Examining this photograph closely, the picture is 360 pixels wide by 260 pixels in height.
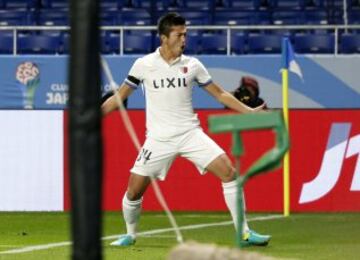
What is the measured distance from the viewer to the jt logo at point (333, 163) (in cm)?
1958

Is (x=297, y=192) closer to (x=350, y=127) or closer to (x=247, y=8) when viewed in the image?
(x=350, y=127)

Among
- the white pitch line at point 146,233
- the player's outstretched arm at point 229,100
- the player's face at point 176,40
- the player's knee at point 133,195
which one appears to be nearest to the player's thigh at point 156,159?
the player's knee at point 133,195

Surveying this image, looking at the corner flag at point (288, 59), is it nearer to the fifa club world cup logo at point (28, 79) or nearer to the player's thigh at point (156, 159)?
the player's thigh at point (156, 159)

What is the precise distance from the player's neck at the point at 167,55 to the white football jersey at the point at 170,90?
0.11 feet

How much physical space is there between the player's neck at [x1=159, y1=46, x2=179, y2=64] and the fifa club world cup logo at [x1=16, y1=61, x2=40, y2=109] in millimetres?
11580

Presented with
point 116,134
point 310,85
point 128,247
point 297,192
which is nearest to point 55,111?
point 116,134

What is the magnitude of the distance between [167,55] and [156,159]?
1062 millimetres

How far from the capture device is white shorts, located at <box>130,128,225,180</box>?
560 inches

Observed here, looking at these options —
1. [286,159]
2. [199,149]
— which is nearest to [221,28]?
[286,159]

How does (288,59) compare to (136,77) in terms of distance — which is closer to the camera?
(136,77)

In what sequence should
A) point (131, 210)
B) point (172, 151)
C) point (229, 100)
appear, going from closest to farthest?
1. point (229, 100)
2. point (172, 151)
3. point (131, 210)

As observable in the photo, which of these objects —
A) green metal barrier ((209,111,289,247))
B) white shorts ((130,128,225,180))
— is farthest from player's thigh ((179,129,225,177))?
green metal barrier ((209,111,289,247))

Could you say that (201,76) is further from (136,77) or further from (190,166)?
(190,166)

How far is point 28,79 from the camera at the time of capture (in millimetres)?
25703
